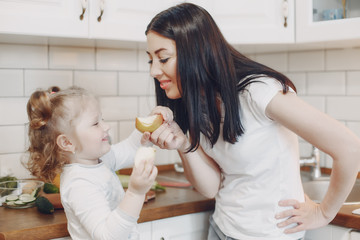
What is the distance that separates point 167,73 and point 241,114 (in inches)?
8.9

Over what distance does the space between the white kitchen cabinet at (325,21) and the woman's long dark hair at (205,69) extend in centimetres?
54

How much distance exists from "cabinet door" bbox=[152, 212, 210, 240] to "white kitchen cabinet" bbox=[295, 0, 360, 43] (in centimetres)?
75

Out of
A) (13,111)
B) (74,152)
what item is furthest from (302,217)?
(13,111)

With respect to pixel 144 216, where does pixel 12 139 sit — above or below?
above

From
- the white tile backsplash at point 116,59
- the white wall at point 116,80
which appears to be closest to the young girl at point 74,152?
the white wall at point 116,80

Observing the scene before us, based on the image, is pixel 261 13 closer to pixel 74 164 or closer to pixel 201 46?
pixel 201 46

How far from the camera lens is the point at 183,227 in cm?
153

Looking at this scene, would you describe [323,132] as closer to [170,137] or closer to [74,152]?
[170,137]

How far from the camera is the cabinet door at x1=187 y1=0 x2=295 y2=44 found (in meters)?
1.77

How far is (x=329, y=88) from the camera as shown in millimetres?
2027

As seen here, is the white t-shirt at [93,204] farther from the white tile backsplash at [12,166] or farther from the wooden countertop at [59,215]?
the white tile backsplash at [12,166]

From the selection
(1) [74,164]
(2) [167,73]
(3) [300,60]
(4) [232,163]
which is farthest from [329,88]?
(1) [74,164]

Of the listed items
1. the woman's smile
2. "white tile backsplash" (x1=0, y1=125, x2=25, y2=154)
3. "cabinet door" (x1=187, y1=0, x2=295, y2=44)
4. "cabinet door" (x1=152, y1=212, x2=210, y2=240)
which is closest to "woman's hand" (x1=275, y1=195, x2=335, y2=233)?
"cabinet door" (x1=152, y1=212, x2=210, y2=240)

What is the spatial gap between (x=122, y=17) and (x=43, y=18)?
28cm
